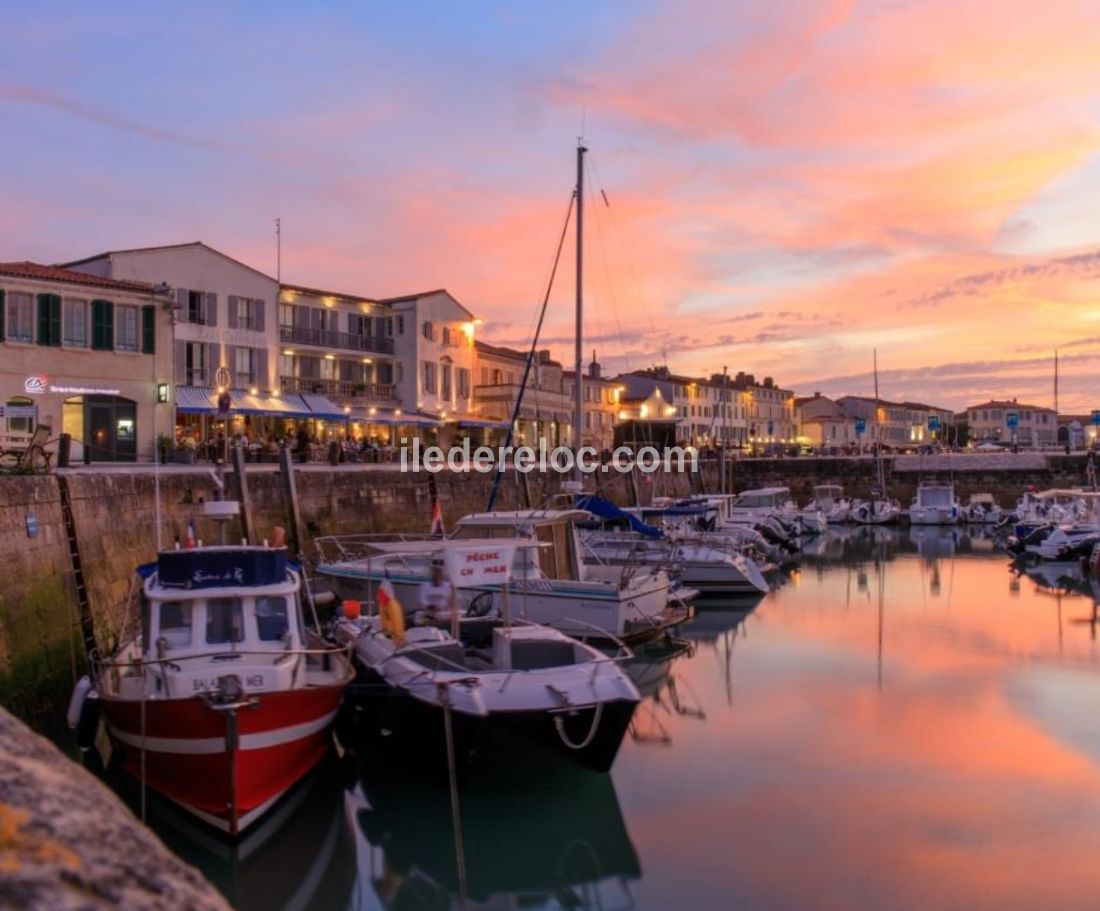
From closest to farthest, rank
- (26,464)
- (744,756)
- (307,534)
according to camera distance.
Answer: (744,756)
(26,464)
(307,534)

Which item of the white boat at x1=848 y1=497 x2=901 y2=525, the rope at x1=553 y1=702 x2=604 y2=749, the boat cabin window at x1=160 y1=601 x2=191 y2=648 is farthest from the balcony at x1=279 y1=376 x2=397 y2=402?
the rope at x1=553 y1=702 x2=604 y2=749

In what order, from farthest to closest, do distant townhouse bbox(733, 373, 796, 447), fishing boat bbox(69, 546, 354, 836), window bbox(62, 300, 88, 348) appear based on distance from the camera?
distant townhouse bbox(733, 373, 796, 447) < window bbox(62, 300, 88, 348) < fishing boat bbox(69, 546, 354, 836)

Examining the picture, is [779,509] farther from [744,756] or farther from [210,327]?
[744,756]

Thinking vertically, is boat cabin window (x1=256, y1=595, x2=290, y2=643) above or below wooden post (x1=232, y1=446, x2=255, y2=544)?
below

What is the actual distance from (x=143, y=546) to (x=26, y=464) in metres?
4.58

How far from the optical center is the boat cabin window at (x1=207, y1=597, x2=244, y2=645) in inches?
545

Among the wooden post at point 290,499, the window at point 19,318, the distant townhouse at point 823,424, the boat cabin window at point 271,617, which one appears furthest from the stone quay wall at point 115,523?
the distant townhouse at point 823,424

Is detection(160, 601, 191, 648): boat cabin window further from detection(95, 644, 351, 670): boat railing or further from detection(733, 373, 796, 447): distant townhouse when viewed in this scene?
detection(733, 373, 796, 447): distant townhouse

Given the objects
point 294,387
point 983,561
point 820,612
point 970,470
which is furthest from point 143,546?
point 970,470

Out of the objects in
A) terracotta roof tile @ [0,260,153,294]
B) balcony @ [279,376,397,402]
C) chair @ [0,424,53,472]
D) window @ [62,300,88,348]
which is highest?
terracotta roof tile @ [0,260,153,294]

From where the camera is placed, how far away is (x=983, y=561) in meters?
44.9

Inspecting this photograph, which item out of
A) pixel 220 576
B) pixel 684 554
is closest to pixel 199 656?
pixel 220 576

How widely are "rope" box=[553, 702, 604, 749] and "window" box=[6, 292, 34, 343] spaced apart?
83.6ft

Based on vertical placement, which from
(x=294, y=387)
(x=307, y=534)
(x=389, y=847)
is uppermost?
(x=294, y=387)
